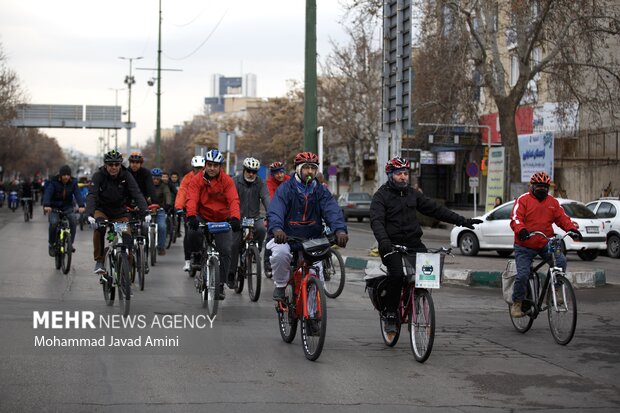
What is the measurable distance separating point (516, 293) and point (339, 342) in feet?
7.42

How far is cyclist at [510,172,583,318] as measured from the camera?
1041 centimetres

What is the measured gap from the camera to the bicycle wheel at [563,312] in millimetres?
9547

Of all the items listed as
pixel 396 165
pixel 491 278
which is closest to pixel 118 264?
pixel 396 165

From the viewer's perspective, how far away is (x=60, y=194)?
1622cm

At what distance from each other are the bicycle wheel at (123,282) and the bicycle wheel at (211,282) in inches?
36.4

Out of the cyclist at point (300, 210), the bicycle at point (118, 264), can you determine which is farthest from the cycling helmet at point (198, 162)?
the cyclist at point (300, 210)

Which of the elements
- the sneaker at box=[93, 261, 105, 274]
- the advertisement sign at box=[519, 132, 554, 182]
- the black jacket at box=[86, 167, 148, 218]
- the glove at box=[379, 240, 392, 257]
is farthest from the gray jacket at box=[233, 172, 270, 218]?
the advertisement sign at box=[519, 132, 554, 182]

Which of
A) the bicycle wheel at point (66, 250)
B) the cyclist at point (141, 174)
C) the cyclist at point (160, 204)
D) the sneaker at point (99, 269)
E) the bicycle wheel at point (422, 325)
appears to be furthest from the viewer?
the cyclist at point (160, 204)

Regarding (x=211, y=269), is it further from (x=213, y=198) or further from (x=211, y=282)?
(x=213, y=198)

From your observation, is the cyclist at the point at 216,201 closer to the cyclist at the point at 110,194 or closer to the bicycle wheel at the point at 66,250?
the cyclist at the point at 110,194

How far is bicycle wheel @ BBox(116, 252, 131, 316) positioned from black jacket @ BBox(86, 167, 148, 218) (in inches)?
46.0

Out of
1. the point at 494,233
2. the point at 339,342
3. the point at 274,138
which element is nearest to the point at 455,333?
the point at 339,342

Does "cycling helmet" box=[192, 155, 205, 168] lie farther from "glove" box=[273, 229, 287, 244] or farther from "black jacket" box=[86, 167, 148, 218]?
"glove" box=[273, 229, 287, 244]

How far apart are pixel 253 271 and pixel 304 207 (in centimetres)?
396
